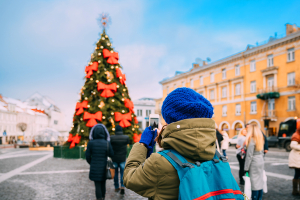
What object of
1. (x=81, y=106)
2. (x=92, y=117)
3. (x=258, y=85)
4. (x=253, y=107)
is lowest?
(x=92, y=117)

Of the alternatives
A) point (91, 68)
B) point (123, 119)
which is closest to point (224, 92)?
point (123, 119)

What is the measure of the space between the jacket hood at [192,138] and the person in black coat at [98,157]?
3.66 metres

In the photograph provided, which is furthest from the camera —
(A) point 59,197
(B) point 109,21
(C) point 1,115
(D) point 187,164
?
(C) point 1,115

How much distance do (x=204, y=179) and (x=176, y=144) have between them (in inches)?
9.9

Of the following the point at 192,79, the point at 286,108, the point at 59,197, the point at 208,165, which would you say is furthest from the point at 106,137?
the point at 192,79

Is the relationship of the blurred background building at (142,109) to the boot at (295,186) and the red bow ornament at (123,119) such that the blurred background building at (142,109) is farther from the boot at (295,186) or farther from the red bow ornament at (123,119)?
the boot at (295,186)

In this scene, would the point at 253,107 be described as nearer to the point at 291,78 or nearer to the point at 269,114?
the point at 269,114

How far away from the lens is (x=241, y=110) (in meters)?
31.8

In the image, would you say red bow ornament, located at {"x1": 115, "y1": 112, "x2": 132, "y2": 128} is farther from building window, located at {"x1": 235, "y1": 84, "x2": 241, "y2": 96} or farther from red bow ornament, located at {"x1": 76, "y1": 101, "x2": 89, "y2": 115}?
building window, located at {"x1": 235, "y1": 84, "x2": 241, "y2": 96}

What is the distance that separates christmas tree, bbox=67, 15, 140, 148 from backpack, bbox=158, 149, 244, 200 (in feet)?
36.1

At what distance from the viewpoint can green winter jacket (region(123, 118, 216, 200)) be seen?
1.34 meters

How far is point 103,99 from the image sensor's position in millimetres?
12750

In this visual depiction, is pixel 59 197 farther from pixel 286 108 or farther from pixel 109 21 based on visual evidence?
pixel 286 108

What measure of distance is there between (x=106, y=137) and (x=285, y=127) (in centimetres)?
2257
